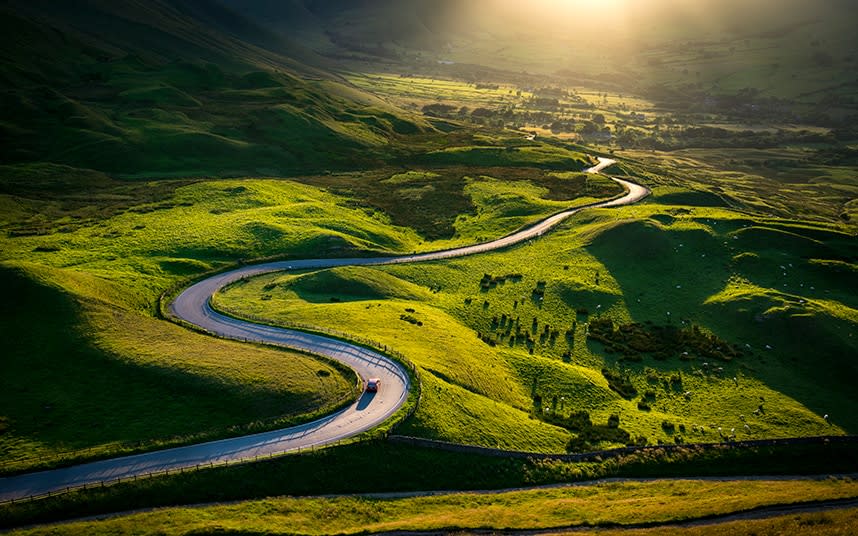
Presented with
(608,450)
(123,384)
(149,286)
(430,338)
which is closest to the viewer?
(123,384)

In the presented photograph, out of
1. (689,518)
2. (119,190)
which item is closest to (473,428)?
(689,518)

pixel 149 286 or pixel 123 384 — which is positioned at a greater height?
pixel 149 286

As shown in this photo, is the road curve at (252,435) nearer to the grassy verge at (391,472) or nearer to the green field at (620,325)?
the grassy verge at (391,472)

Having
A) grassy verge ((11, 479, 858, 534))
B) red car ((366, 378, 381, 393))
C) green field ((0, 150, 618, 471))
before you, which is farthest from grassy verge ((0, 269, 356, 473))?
grassy verge ((11, 479, 858, 534))

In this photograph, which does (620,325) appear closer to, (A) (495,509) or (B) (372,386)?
(B) (372,386)

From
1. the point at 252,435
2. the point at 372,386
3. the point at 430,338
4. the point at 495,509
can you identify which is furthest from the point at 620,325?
the point at 252,435

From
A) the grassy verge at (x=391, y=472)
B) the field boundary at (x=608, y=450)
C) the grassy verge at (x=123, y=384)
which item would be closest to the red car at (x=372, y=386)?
the grassy verge at (x=123, y=384)

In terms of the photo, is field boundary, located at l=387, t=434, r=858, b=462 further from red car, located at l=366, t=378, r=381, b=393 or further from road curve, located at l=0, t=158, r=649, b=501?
red car, located at l=366, t=378, r=381, b=393
